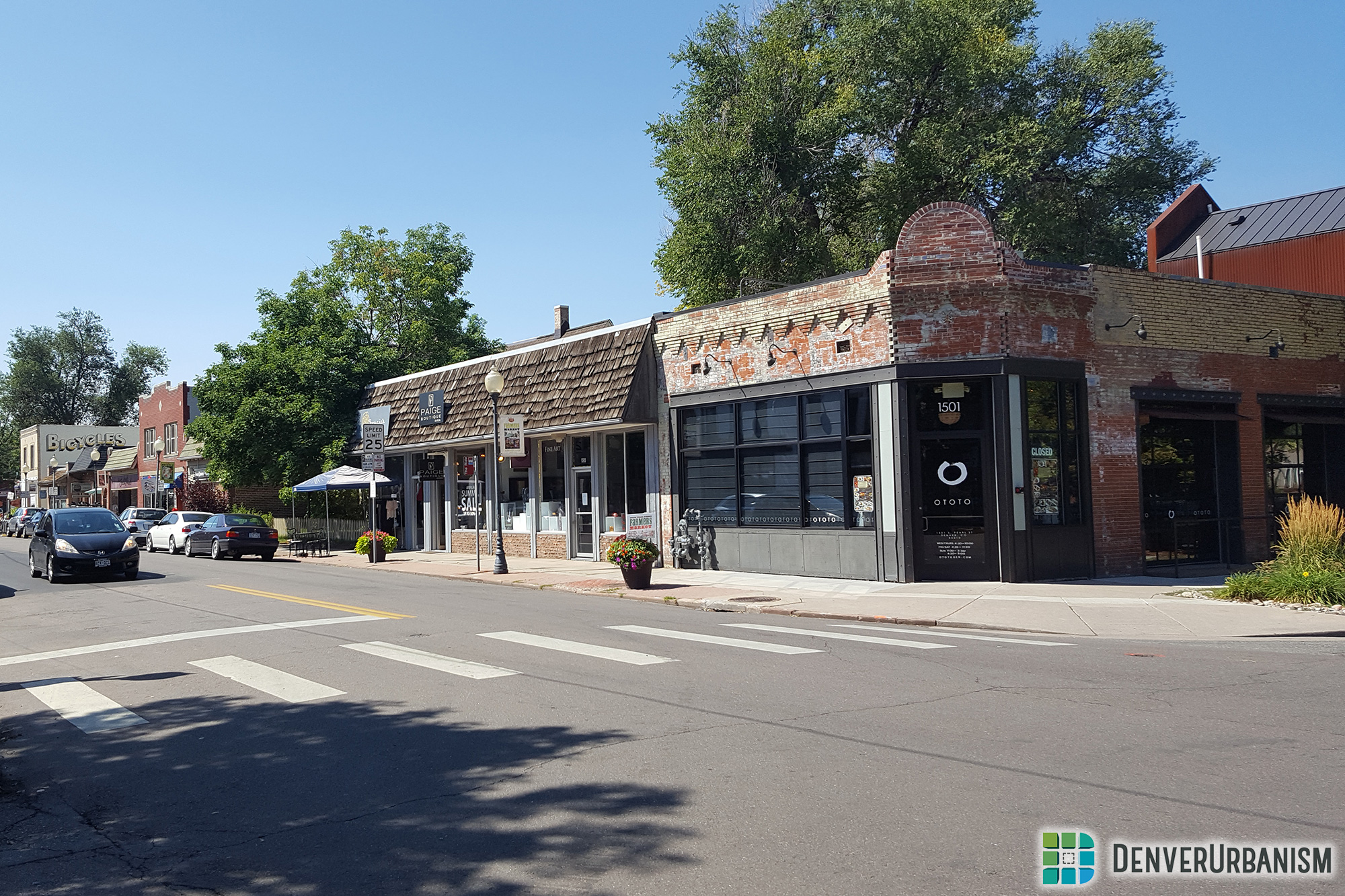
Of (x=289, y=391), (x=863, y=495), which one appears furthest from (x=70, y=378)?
(x=863, y=495)

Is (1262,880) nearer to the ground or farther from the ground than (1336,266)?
→ nearer to the ground

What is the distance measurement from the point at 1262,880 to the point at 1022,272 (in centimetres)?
1491

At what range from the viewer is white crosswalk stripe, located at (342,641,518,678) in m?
9.59

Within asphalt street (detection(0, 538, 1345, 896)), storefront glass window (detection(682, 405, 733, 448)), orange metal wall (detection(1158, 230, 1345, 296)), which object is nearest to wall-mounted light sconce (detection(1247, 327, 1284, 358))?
orange metal wall (detection(1158, 230, 1345, 296))

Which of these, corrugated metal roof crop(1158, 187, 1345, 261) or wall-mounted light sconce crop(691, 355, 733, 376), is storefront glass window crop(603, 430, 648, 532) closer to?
wall-mounted light sconce crop(691, 355, 733, 376)

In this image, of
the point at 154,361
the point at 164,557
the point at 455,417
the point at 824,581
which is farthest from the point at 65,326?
the point at 824,581

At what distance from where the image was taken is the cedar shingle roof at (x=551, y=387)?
2308cm

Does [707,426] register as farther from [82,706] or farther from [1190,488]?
[82,706]

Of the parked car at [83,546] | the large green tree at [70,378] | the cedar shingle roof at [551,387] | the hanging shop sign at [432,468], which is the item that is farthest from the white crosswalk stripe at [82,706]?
the large green tree at [70,378]

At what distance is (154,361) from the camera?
100812mm

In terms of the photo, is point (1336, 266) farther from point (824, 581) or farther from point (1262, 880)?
point (1262, 880)

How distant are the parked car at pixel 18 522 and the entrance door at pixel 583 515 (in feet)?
127

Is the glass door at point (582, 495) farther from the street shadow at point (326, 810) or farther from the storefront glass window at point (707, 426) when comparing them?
the street shadow at point (326, 810)

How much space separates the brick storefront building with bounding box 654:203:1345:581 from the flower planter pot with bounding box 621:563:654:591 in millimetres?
3059
